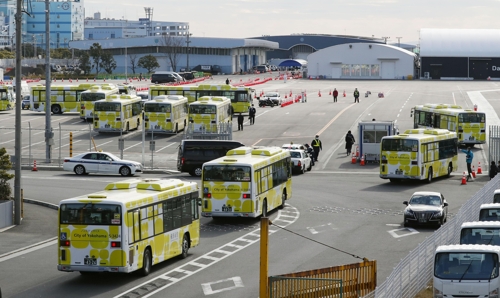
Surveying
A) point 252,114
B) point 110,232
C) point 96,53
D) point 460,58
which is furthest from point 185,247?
point 96,53

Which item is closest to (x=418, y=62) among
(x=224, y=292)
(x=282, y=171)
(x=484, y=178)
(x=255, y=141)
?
(x=255, y=141)

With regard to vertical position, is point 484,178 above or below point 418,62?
below

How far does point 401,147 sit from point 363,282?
86.5 ft

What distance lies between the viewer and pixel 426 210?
33406 mm

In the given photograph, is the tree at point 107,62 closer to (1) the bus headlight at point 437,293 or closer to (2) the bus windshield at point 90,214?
(2) the bus windshield at point 90,214

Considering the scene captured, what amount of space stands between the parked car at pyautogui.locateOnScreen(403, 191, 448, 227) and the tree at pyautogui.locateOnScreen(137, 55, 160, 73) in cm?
13739

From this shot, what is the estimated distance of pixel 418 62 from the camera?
16450cm

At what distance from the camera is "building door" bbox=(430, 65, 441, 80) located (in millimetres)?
151375

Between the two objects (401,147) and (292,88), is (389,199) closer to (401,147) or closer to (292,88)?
(401,147)

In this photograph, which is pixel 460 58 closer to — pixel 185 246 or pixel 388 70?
pixel 388 70

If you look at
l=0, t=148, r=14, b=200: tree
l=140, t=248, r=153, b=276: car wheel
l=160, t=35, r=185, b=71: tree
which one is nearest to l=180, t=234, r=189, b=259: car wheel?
l=140, t=248, r=153, b=276: car wheel

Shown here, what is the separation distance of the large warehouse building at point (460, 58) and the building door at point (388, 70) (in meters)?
4.72

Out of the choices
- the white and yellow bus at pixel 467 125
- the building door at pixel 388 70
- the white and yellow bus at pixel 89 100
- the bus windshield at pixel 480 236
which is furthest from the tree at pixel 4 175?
the building door at pixel 388 70

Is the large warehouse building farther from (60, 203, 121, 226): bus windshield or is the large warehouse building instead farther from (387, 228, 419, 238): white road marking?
(60, 203, 121, 226): bus windshield
